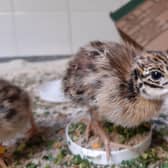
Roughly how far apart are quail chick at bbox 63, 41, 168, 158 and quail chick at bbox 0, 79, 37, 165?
136 mm

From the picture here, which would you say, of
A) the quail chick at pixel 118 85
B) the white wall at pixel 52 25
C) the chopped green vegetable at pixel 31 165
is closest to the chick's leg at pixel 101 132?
the quail chick at pixel 118 85

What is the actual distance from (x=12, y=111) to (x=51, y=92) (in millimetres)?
427

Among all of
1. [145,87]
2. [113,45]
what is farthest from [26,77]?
[145,87]

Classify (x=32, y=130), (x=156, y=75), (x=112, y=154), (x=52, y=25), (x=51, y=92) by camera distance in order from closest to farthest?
(x=156, y=75), (x=112, y=154), (x=32, y=130), (x=51, y=92), (x=52, y=25)

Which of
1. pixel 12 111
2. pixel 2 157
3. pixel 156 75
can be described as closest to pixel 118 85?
pixel 156 75

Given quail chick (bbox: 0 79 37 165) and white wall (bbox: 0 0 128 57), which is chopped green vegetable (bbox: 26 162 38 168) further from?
white wall (bbox: 0 0 128 57)

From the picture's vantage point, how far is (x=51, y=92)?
1.59 meters

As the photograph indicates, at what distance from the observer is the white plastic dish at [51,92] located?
153 cm

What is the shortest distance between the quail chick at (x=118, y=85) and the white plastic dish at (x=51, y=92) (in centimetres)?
35

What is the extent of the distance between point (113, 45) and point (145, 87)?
17 centimetres

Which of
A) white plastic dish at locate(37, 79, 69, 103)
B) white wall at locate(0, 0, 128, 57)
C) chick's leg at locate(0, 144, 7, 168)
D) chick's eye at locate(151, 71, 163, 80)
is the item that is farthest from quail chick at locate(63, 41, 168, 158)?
white wall at locate(0, 0, 128, 57)

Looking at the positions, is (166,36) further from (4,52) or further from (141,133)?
(4,52)

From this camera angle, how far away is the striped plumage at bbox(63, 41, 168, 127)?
1.09 m

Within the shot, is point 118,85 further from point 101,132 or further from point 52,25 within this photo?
point 52,25
